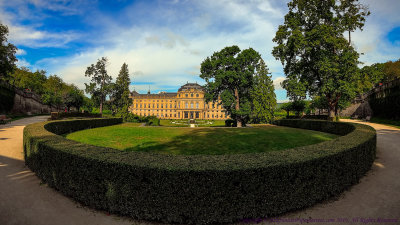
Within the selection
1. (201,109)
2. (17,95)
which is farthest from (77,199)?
(201,109)

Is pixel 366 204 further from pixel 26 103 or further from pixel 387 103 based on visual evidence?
pixel 26 103

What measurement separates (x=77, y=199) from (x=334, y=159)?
6.42 m

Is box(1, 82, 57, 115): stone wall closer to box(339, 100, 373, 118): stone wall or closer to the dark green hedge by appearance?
the dark green hedge

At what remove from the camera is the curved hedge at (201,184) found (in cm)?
357

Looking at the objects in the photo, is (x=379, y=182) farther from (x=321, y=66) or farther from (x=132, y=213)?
(x=321, y=66)

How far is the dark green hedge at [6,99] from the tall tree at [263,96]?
3796 centimetres

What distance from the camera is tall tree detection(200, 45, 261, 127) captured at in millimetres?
24234

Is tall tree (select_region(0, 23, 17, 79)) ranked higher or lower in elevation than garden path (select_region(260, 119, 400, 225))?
higher

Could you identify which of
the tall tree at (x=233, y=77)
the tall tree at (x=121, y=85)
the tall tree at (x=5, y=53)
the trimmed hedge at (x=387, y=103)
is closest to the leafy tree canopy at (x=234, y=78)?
the tall tree at (x=233, y=77)

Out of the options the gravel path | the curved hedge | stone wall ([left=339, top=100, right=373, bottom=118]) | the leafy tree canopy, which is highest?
the leafy tree canopy

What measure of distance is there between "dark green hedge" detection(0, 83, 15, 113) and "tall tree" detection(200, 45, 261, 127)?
3109 cm

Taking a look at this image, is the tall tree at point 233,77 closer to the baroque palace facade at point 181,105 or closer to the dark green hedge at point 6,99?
the dark green hedge at point 6,99

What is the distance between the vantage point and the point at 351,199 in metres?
4.71

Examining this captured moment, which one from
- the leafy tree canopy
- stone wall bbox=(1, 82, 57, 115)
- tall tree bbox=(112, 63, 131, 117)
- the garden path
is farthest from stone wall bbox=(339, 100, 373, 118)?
stone wall bbox=(1, 82, 57, 115)
